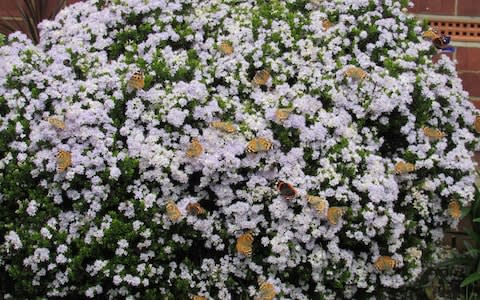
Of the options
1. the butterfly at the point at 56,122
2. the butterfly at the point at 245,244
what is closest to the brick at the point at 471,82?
Result: the butterfly at the point at 245,244

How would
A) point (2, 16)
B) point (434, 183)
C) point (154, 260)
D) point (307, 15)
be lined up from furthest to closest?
point (2, 16) → point (307, 15) → point (434, 183) → point (154, 260)

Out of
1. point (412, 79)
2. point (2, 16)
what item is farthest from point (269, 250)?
point (2, 16)

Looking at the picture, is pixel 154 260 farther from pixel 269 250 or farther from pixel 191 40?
pixel 191 40

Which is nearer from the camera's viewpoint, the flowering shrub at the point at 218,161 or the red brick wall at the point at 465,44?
the flowering shrub at the point at 218,161

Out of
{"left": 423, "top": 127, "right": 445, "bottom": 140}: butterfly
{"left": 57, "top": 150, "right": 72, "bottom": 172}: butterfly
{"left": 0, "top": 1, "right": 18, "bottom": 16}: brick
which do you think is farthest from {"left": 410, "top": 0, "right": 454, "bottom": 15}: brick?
{"left": 0, "top": 1, "right": 18, "bottom": 16}: brick

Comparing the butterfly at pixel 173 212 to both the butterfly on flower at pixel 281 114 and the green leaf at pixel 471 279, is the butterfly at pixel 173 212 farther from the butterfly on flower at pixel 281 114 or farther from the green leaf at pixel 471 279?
→ the green leaf at pixel 471 279

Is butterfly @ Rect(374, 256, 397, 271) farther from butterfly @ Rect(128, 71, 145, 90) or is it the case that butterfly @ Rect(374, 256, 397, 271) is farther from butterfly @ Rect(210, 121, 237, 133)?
butterfly @ Rect(128, 71, 145, 90)

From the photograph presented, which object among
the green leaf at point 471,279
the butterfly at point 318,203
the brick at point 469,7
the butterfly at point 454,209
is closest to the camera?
the butterfly at point 318,203
